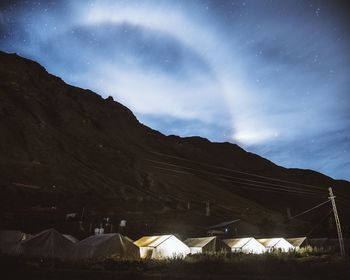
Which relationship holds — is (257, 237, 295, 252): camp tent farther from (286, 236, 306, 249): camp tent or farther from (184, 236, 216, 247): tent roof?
(184, 236, 216, 247): tent roof

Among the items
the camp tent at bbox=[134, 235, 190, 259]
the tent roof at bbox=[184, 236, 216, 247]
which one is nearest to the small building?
the tent roof at bbox=[184, 236, 216, 247]

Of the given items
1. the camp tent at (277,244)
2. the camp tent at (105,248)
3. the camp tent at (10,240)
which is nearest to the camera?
the camp tent at (105,248)

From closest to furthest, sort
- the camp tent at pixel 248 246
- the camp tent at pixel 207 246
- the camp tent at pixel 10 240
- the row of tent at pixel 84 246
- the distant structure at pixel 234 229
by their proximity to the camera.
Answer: the row of tent at pixel 84 246 → the camp tent at pixel 10 240 → the camp tent at pixel 207 246 → the camp tent at pixel 248 246 → the distant structure at pixel 234 229

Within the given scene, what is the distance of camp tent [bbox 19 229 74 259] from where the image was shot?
26.9 metres

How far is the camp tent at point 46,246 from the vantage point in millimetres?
26938

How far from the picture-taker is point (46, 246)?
27.4 metres

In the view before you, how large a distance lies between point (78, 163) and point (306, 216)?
215 ft

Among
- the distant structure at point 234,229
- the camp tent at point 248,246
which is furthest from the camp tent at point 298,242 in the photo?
the distant structure at point 234,229

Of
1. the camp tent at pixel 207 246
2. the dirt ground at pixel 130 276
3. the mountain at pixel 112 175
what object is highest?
the mountain at pixel 112 175

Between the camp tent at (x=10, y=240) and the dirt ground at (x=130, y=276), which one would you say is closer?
the dirt ground at (x=130, y=276)

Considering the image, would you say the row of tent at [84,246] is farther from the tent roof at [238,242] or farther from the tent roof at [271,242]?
the tent roof at [271,242]

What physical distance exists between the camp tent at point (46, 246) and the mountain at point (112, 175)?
1779cm

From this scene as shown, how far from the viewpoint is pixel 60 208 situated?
2232 inches

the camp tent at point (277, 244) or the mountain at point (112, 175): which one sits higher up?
the mountain at point (112, 175)
